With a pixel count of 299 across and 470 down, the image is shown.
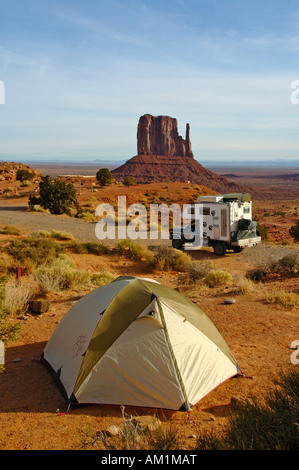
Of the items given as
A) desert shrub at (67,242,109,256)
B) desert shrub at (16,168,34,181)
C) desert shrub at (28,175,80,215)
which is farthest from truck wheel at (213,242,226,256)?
desert shrub at (16,168,34,181)

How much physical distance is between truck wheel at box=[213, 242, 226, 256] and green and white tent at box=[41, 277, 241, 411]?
12568 millimetres

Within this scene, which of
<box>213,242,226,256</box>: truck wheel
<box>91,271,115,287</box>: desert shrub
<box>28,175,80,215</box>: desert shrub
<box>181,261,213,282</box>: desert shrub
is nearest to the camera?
<box>91,271,115,287</box>: desert shrub

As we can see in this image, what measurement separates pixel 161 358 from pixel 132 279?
A: 1.90 metres

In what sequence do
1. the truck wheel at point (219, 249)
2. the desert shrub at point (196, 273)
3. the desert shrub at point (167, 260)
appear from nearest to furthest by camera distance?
1. the desert shrub at point (196, 273)
2. the desert shrub at point (167, 260)
3. the truck wheel at point (219, 249)

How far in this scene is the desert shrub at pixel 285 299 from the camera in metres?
10.2

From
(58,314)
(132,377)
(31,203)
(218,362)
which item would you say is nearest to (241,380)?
(218,362)

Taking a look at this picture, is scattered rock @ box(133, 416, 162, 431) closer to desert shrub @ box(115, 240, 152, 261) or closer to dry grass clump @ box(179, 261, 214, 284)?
dry grass clump @ box(179, 261, 214, 284)

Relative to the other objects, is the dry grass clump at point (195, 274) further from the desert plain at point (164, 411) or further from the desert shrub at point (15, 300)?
→ the desert shrub at point (15, 300)

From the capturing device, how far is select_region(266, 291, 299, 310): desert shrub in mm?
10172

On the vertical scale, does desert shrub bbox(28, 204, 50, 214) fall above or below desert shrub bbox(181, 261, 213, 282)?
above

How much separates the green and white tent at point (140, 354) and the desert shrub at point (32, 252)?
669 cm

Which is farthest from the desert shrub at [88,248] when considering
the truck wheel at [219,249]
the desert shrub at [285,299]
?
the desert shrub at [285,299]

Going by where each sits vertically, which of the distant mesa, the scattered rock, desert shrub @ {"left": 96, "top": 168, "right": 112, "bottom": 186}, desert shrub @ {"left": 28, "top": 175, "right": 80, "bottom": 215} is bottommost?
the scattered rock

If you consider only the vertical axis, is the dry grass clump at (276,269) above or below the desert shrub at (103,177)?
below
